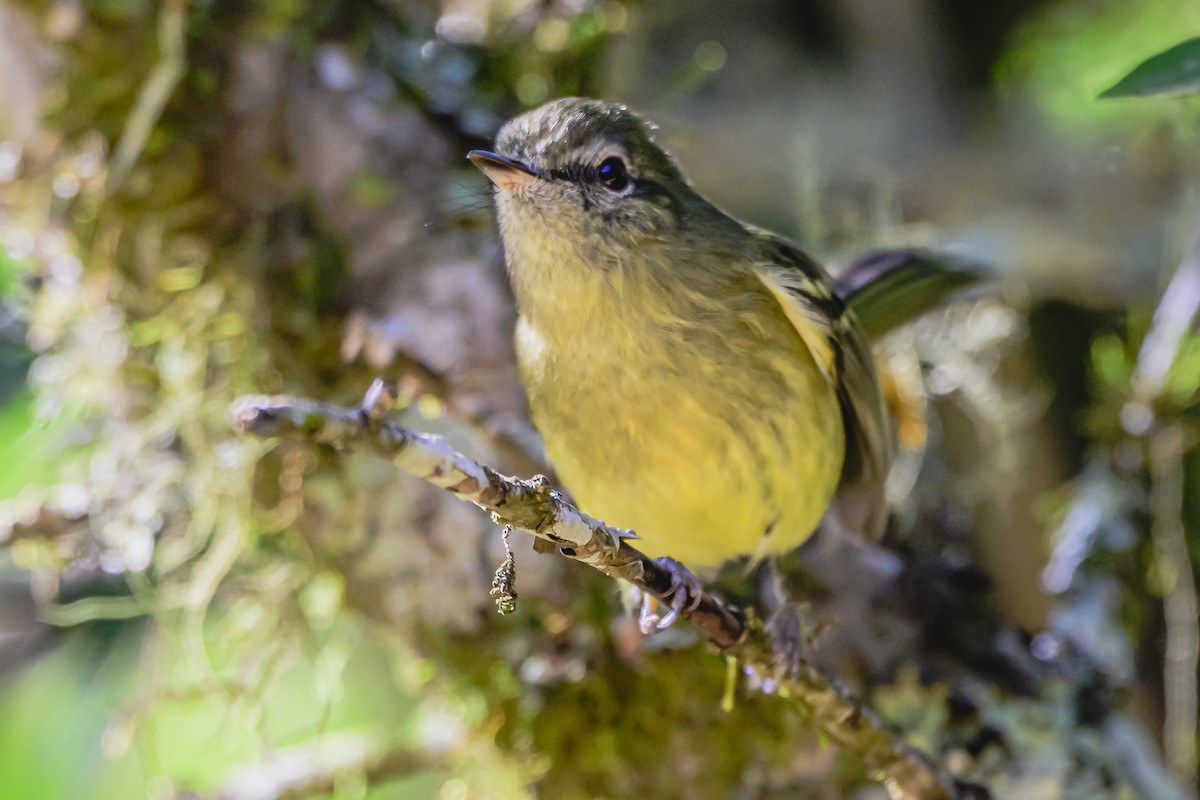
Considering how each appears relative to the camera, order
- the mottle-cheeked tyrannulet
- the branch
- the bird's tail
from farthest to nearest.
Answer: the bird's tail
the mottle-cheeked tyrannulet
the branch

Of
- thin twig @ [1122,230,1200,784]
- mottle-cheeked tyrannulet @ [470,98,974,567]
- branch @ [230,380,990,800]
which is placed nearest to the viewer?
branch @ [230,380,990,800]

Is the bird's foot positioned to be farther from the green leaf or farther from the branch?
the green leaf

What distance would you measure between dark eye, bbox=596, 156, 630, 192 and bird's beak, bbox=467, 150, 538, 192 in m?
0.13

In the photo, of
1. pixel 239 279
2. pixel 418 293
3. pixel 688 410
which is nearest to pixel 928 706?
pixel 688 410

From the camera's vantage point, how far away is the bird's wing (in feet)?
6.43

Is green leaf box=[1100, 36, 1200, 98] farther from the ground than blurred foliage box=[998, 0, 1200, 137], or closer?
farther from the ground

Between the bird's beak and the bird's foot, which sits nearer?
the bird's foot

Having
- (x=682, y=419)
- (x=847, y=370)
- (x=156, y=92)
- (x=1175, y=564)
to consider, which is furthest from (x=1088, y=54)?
(x=156, y=92)

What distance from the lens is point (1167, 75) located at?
1.32m

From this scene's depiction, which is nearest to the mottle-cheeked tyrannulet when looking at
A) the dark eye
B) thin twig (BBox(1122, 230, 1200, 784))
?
the dark eye

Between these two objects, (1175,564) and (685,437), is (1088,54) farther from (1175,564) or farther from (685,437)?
(685,437)

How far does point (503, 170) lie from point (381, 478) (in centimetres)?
77

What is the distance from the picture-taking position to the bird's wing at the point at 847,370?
1961mm

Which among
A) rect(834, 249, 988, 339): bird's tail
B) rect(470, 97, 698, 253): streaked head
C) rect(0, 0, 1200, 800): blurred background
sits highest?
rect(470, 97, 698, 253): streaked head
